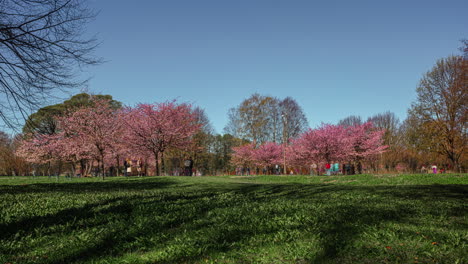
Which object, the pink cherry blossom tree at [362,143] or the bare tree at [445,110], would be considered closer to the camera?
the bare tree at [445,110]

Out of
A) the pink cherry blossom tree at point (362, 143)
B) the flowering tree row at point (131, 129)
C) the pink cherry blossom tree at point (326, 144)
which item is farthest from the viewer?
the pink cherry blossom tree at point (362, 143)

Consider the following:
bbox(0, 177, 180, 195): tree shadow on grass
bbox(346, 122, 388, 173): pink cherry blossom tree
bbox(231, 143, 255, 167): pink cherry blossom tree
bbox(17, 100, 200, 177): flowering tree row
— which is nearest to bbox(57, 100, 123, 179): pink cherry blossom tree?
bbox(17, 100, 200, 177): flowering tree row

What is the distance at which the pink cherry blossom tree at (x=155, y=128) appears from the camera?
29.2m

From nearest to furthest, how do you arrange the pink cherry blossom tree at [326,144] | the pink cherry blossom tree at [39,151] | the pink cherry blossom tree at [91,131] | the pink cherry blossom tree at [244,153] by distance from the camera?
1. the pink cherry blossom tree at [91,131]
2. the pink cherry blossom tree at [326,144]
3. the pink cherry blossom tree at [39,151]
4. the pink cherry blossom tree at [244,153]

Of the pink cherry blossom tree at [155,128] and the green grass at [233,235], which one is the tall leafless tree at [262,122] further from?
the green grass at [233,235]

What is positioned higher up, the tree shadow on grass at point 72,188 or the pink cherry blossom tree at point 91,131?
the pink cherry blossom tree at point 91,131

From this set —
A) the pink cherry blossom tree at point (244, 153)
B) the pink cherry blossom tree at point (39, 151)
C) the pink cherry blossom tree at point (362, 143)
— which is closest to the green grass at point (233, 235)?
the pink cherry blossom tree at point (362, 143)

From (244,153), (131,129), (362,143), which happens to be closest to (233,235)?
(131,129)

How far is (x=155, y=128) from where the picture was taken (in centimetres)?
2930

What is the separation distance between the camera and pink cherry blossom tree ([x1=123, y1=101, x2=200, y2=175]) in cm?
2922

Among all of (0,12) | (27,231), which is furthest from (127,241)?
(0,12)

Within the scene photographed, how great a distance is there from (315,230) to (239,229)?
1097 mm

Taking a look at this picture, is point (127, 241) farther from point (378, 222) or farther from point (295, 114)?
point (295, 114)

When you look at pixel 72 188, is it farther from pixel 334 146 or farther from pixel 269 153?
pixel 269 153
